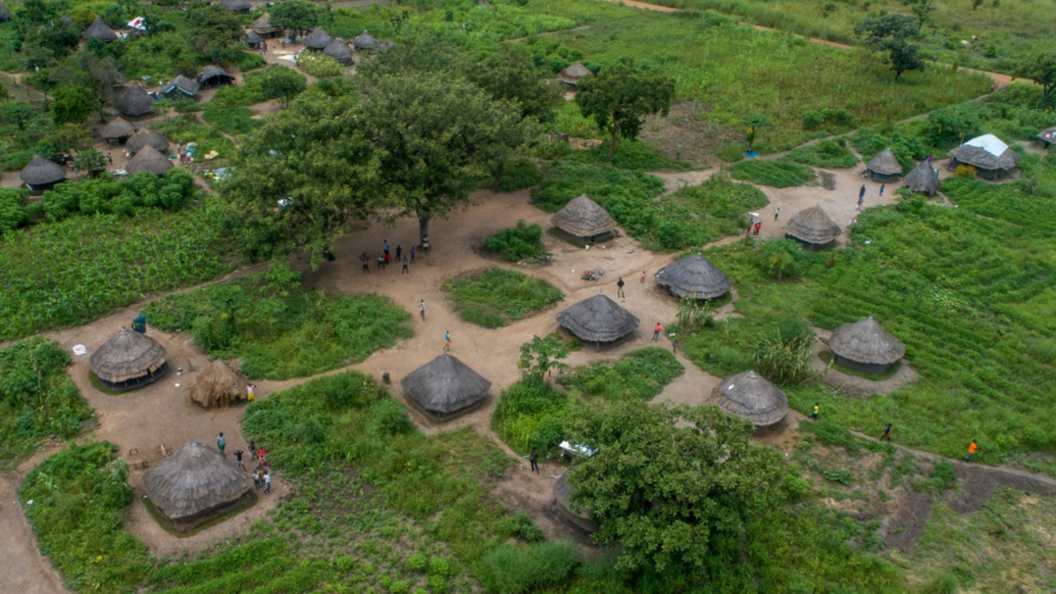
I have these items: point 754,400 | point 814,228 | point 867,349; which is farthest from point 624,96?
point 754,400

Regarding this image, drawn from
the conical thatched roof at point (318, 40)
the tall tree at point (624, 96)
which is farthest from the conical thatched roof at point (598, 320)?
the conical thatched roof at point (318, 40)

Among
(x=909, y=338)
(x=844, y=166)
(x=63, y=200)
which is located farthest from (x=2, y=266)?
(x=844, y=166)

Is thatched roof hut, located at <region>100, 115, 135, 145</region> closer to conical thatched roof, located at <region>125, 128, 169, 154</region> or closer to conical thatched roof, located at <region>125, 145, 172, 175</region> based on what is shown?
conical thatched roof, located at <region>125, 128, 169, 154</region>

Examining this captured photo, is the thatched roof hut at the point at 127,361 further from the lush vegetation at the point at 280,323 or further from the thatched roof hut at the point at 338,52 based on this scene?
the thatched roof hut at the point at 338,52

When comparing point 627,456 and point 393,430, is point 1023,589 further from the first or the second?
point 393,430

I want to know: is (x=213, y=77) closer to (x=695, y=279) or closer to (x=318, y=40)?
(x=318, y=40)

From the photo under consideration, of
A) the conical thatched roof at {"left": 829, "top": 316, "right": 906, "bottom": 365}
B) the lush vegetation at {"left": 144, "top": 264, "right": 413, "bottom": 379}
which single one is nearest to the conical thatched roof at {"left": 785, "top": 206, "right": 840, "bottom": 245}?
the conical thatched roof at {"left": 829, "top": 316, "right": 906, "bottom": 365}
